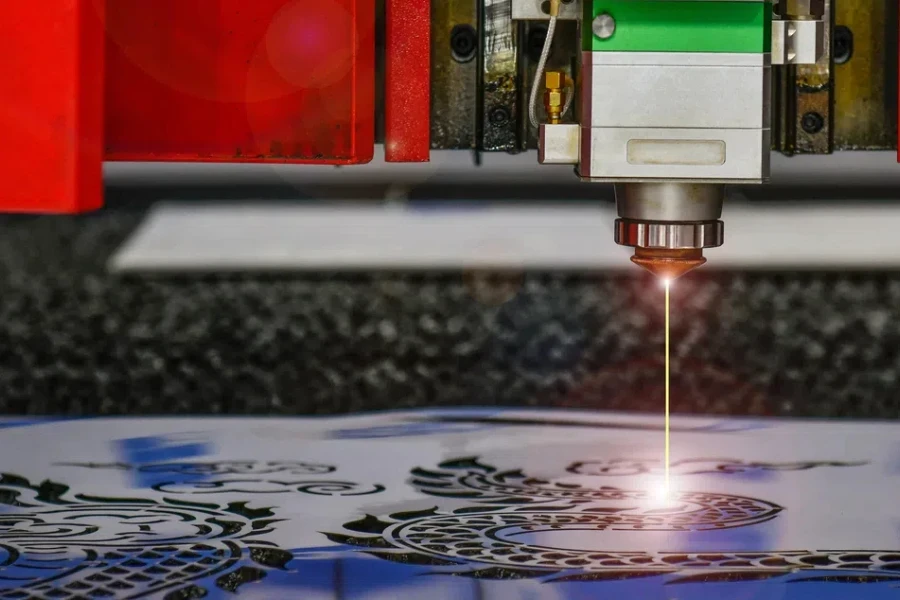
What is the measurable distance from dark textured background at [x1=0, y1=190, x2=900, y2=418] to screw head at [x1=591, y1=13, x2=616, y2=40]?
1.83 feet

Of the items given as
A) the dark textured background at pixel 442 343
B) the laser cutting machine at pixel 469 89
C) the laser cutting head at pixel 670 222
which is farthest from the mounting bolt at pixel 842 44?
the dark textured background at pixel 442 343

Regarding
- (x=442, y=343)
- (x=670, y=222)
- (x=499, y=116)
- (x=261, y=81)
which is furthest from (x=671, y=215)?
(x=442, y=343)

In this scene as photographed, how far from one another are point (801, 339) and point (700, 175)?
61 cm

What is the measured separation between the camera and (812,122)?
67cm

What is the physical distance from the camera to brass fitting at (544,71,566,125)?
0.61 metres

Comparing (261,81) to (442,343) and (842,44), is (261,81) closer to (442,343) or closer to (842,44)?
(842,44)

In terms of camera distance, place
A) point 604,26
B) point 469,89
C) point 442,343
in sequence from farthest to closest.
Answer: point 442,343
point 469,89
point 604,26

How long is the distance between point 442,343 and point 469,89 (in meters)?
0.50

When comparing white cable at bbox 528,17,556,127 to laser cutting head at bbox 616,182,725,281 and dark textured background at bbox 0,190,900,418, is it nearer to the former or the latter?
laser cutting head at bbox 616,182,725,281

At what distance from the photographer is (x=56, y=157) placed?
1.87 ft

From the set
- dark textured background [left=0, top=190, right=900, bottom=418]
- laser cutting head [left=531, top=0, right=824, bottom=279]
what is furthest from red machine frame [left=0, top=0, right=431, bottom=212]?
dark textured background [left=0, top=190, right=900, bottom=418]

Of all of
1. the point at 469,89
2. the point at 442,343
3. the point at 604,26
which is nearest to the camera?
the point at 604,26

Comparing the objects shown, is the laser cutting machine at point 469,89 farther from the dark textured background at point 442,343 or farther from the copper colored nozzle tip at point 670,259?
the dark textured background at point 442,343

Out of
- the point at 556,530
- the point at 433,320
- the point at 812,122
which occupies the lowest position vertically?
the point at 556,530
